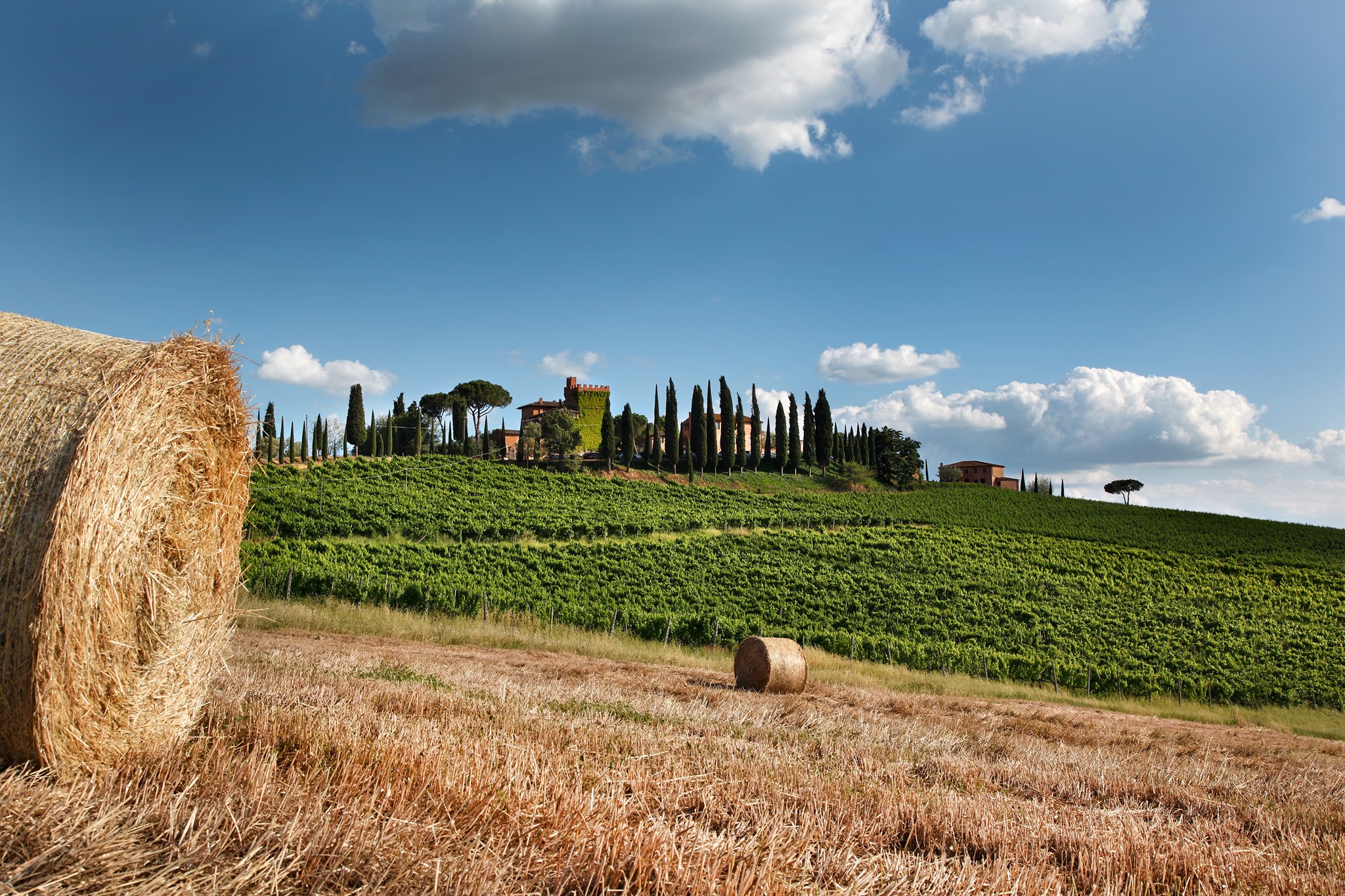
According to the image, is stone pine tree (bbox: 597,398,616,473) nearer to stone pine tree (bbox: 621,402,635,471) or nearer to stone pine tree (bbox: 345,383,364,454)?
stone pine tree (bbox: 621,402,635,471)

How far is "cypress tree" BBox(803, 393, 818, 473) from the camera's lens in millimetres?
90625

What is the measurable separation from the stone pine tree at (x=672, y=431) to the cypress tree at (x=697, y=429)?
175cm

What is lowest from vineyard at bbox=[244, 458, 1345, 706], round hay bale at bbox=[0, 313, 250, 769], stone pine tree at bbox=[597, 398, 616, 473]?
vineyard at bbox=[244, 458, 1345, 706]

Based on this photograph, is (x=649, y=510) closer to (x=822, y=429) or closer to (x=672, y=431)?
(x=672, y=431)

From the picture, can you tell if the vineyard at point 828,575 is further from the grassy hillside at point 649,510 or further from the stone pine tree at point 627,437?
the stone pine tree at point 627,437

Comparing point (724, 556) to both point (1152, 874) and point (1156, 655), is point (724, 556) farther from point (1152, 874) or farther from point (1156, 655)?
point (1152, 874)

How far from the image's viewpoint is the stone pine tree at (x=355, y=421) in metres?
70.1

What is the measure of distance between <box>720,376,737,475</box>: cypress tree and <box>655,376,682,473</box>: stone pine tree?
506cm

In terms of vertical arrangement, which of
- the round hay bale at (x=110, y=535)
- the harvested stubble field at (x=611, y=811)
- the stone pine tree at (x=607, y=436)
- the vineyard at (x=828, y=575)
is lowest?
the vineyard at (x=828, y=575)

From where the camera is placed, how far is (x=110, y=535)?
172 inches

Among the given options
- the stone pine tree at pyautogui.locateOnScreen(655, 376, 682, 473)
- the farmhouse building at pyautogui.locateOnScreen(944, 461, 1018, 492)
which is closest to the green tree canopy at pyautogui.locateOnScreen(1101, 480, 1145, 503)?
the farmhouse building at pyautogui.locateOnScreen(944, 461, 1018, 492)

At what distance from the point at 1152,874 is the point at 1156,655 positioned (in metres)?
28.9

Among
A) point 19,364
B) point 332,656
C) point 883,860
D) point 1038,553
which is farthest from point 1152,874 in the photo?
point 1038,553

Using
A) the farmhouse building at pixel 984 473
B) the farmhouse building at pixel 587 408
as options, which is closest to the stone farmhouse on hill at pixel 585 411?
the farmhouse building at pixel 587 408
